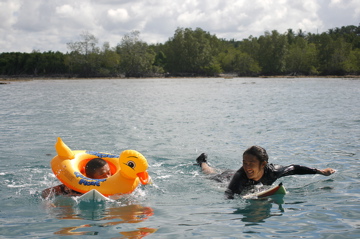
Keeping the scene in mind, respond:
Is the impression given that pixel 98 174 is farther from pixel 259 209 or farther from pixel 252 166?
pixel 259 209

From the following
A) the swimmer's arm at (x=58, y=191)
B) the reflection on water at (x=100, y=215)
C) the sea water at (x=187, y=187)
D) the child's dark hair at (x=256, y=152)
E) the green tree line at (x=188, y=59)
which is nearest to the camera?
the reflection on water at (x=100, y=215)

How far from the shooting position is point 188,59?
118m

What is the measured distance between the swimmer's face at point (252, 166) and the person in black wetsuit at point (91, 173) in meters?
2.34

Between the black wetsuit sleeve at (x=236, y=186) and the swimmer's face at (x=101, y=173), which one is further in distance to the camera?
the swimmer's face at (x=101, y=173)

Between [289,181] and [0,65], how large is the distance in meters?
113

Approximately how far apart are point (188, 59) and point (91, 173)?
372 ft

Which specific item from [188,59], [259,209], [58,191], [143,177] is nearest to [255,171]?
[259,209]

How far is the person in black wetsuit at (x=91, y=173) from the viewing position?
20.8 feet

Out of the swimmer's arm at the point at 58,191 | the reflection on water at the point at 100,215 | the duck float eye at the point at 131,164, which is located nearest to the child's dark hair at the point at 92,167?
the swimmer's arm at the point at 58,191

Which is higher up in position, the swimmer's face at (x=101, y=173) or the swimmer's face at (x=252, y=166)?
the swimmer's face at (x=252, y=166)

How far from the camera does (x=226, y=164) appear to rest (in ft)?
29.9

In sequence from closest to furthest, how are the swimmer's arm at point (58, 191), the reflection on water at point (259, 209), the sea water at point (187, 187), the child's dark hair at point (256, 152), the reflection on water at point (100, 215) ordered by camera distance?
the reflection on water at point (100, 215) < the sea water at point (187, 187) < the reflection on water at point (259, 209) < the child's dark hair at point (256, 152) < the swimmer's arm at point (58, 191)

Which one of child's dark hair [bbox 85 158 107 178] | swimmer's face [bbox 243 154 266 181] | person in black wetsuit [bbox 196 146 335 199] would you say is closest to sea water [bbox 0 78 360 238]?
person in black wetsuit [bbox 196 146 335 199]

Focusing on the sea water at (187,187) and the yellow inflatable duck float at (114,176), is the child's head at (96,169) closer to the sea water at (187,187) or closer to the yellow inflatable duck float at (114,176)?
the yellow inflatable duck float at (114,176)
